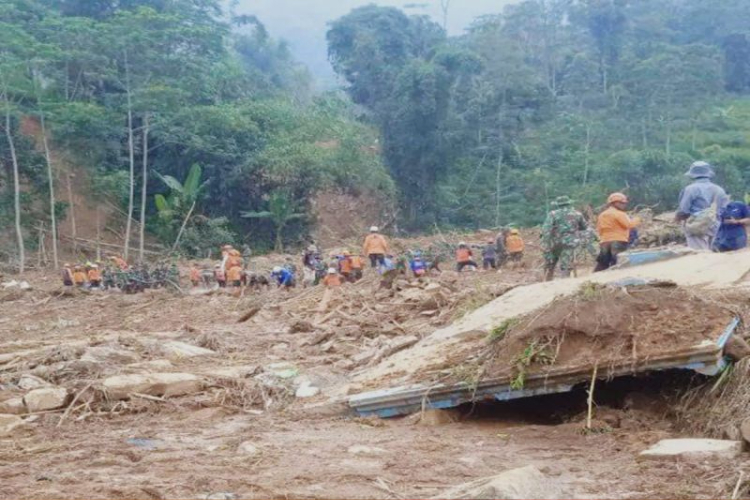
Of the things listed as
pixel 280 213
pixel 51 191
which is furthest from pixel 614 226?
pixel 51 191

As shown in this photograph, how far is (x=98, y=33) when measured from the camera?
2581 centimetres

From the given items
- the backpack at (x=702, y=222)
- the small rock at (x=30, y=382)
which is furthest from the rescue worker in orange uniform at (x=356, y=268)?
the small rock at (x=30, y=382)

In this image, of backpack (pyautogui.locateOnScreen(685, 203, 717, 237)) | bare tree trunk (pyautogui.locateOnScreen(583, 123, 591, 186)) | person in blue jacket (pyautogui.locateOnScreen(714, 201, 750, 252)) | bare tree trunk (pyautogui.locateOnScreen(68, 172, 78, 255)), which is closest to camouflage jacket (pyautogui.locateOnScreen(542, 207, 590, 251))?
backpack (pyautogui.locateOnScreen(685, 203, 717, 237))

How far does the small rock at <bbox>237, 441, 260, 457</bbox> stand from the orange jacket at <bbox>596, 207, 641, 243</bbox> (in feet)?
18.6

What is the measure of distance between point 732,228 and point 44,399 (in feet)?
21.1

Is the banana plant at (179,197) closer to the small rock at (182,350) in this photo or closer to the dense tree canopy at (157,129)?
the dense tree canopy at (157,129)

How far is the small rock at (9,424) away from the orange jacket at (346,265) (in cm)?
1019

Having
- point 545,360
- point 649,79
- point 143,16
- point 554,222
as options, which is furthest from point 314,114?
point 545,360

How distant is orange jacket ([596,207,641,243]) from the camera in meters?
9.41

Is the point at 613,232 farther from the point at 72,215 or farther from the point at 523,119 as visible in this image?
the point at 523,119

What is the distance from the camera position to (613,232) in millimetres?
9445

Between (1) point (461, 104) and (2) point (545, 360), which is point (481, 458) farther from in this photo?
(1) point (461, 104)

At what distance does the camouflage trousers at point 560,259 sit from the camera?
1047 cm

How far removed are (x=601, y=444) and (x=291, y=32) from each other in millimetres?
117536
